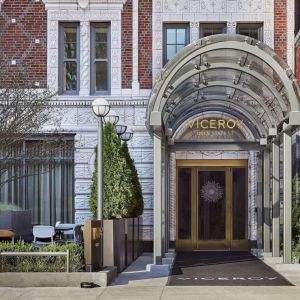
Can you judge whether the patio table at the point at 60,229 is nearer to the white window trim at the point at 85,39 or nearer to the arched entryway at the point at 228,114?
the arched entryway at the point at 228,114

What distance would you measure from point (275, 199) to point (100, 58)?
264 inches

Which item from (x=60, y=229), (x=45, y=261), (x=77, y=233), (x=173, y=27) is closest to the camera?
(x=45, y=261)

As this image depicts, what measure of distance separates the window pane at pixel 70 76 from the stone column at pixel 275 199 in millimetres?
6347

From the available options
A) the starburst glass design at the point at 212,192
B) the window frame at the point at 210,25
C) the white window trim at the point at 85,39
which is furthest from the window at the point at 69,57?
the starburst glass design at the point at 212,192

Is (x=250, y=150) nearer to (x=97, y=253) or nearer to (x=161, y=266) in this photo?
(x=161, y=266)

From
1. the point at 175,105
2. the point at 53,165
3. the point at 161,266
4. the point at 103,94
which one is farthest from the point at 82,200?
the point at 161,266

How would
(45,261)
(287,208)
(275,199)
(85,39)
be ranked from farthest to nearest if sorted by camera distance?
(85,39)
(275,199)
(287,208)
(45,261)

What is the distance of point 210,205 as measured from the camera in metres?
23.8

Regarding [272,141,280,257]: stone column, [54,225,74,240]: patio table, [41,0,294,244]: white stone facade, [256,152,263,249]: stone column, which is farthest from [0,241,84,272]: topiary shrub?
[256,152,263,249]: stone column

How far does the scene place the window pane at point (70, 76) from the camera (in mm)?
22594

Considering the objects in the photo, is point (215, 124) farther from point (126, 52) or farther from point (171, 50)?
point (126, 52)

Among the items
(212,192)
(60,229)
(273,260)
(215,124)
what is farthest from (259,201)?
(60,229)

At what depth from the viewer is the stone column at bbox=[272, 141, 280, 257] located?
19.0 m

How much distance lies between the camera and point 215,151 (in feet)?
75.9
